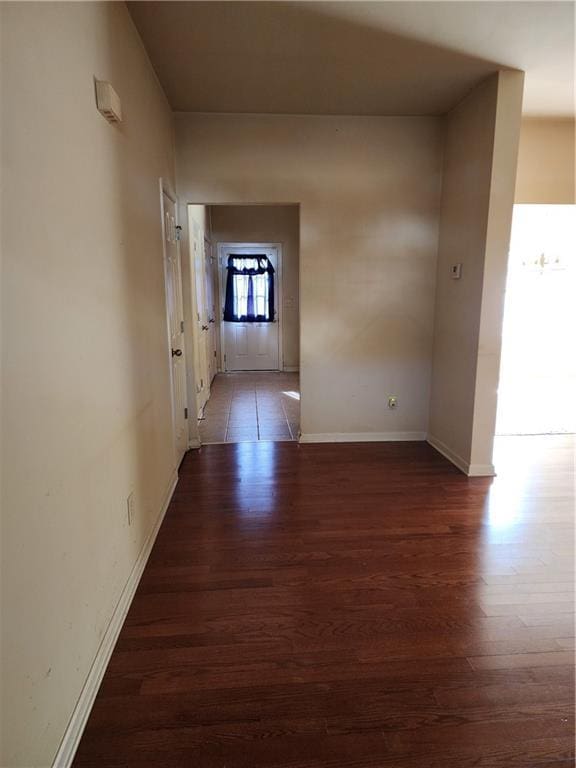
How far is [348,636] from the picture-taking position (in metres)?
1.69

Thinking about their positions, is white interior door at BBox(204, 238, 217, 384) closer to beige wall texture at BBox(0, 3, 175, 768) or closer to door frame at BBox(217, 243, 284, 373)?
door frame at BBox(217, 243, 284, 373)

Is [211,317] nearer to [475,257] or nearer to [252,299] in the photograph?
[252,299]

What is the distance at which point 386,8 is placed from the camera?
2.05m

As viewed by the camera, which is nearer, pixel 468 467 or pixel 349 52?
pixel 349 52

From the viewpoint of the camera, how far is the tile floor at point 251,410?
416 centimetres

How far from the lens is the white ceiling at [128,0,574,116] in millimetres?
2086

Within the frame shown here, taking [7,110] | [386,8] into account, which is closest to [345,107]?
[386,8]

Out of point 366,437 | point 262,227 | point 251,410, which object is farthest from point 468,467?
point 262,227

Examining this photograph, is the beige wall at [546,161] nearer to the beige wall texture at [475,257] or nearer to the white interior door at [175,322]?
the beige wall texture at [475,257]

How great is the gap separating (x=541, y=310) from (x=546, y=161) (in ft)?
8.85

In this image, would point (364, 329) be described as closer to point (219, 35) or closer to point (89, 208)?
point (219, 35)

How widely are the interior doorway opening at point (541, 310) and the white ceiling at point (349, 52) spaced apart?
2543 millimetres

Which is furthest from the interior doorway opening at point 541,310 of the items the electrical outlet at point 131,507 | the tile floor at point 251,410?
the electrical outlet at point 131,507

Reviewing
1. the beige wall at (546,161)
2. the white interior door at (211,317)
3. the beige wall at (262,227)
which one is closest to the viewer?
the beige wall at (546,161)
